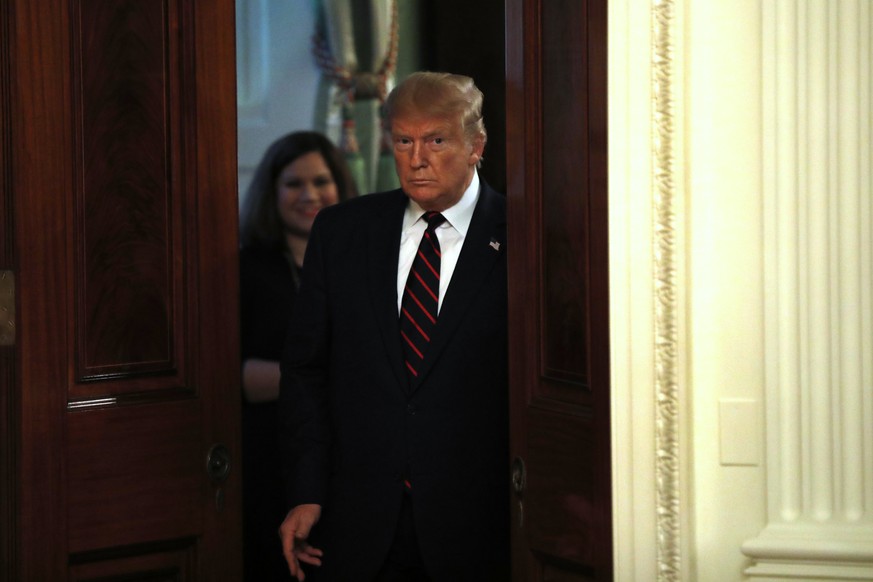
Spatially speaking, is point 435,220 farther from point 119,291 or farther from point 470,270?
point 119,291

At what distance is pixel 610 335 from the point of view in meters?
1.96

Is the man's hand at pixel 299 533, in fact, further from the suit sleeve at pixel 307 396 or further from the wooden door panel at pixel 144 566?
the wooden door panel at pixel 144 566

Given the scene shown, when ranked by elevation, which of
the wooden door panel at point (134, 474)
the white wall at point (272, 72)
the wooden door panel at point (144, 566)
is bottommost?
the wooden door panel at point (144, 566)

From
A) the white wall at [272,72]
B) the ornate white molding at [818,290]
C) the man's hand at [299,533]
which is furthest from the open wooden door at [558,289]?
the white wall at [272,72]

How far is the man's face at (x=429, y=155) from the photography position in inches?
105

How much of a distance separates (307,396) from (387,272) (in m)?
0.34

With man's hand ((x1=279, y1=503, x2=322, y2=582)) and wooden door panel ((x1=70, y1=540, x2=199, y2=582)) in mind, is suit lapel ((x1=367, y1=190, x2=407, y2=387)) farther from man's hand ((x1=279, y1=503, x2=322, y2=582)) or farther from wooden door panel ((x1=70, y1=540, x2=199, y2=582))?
wooden door panel ((x1=70, y1=540, x2=199, y2=582))

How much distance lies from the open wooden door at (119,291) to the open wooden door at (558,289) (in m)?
0.71

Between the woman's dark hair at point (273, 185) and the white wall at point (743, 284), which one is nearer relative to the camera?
the white wall at point (743, 284)

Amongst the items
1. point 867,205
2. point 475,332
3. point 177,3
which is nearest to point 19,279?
point 177,3

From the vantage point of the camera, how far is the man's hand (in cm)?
265

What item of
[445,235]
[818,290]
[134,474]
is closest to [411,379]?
[445,235]

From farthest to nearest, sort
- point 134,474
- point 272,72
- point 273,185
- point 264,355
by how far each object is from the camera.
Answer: point 272,72 → point 273,185 → point 264,355 → point 134,474

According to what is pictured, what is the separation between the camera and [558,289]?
2197 millimetres
